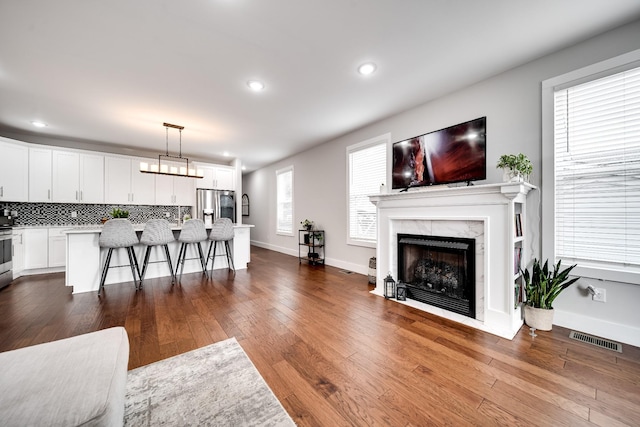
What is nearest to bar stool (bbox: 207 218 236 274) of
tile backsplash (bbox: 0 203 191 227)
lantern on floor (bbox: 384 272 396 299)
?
tile backsplash (bbox: 0 203 191 227)

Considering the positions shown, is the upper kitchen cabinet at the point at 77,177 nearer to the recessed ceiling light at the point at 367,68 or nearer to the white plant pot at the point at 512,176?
the recessed ceiling light at the point at 367,68

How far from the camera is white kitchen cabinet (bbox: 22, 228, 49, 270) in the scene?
4.39 metres


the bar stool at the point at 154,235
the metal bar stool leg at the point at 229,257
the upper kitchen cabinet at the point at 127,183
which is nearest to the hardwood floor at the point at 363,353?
the bar stool at the point at 154,235

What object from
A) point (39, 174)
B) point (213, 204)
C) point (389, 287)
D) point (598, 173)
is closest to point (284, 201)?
point (213, 204)

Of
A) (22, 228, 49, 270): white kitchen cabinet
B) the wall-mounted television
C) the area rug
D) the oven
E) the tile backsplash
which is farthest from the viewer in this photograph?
the tile backsplash

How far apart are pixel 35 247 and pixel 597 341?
26.6 ft

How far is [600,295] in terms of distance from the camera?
2215mm

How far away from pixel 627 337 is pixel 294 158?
19.7 ft

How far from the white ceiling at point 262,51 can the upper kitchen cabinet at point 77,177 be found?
1.07 metres

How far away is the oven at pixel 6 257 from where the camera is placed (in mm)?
3697

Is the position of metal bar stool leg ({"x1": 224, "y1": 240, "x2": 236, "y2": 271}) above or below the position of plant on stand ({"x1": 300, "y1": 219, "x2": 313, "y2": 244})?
below

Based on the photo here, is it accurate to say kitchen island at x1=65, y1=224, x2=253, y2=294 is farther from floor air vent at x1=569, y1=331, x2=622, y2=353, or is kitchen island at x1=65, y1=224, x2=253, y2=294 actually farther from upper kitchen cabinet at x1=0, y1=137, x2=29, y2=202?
floor air vent at x1=569, y1=331, x2=622, y2=353

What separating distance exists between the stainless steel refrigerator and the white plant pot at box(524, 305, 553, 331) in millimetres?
6187

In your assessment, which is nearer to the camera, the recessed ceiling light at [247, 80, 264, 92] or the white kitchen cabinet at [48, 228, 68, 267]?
the recessed ceiling light at [247, 80, 264, 92]
